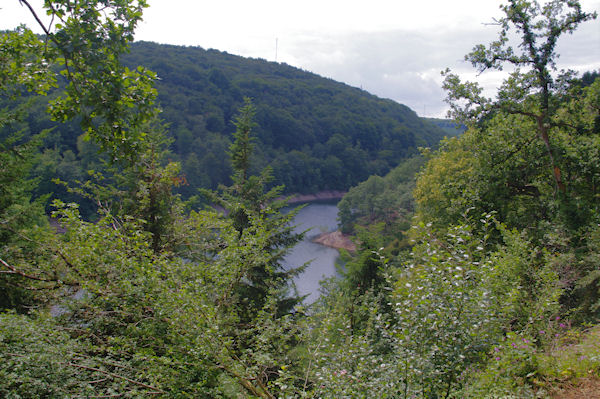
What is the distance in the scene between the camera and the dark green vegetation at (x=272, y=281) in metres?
3.71

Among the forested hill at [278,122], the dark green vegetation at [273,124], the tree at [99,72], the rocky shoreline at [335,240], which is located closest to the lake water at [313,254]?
the rocky shoreline at [335,240]

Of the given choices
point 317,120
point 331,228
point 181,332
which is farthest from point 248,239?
point 317,120

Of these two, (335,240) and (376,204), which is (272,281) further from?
(376,204)


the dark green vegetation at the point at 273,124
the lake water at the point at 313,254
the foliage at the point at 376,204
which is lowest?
the lake water at the point at 313,254

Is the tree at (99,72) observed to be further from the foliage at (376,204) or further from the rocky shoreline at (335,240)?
the rocky shoreline at (335,240)

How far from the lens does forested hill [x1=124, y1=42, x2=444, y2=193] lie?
81.8 m

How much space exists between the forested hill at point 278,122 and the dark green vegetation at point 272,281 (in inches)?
2135

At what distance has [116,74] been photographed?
3764 millimetres

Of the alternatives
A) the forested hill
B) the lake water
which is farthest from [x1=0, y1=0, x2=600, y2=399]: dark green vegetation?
the forested hill

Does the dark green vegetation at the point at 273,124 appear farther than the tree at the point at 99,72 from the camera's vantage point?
Yes

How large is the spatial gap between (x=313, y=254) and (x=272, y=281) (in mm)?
37758

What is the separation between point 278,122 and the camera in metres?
106

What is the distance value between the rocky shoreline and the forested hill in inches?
887

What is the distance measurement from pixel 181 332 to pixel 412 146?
380ft
